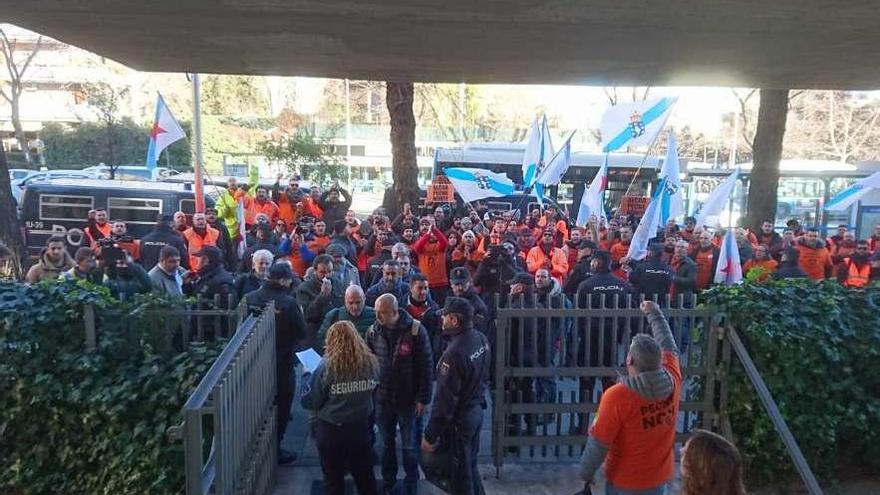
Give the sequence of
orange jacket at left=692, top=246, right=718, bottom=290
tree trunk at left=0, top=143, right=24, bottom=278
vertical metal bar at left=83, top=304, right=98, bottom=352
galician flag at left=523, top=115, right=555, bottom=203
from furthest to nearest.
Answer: galician flag at left=523, top=115, right=555, bottom=203 → tree trunk at left=0, top=143, right=24, bottom=278 → orange jacket at left=692, top=246, right=718, bottom=290 → vertical metal bar at left=83, top=304, right=98, bottom=352

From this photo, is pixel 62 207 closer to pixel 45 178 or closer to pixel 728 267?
pixel 45 178

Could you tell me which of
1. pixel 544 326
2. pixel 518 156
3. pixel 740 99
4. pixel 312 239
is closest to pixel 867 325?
pixel 544 326

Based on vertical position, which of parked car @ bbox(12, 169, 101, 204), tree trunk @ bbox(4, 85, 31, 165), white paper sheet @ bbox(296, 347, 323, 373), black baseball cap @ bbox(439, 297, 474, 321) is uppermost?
tree trunk @ bbox(4, 85, 31, 165)

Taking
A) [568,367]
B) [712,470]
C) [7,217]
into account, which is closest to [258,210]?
[7,217]

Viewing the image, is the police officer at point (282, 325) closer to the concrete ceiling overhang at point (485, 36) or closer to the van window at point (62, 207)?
the concrete ceiling overhang at point (485, 36)

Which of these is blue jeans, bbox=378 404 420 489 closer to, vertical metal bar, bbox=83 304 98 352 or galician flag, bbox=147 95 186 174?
vertical metal bar, bbox=83 304 98 352

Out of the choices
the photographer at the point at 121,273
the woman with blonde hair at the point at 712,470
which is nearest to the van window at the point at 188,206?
the photographer at the point at 121,273

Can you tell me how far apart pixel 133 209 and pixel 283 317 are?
1155 centimetres

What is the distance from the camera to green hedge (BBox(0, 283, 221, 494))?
505 cm

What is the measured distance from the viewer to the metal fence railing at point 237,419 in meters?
3.50

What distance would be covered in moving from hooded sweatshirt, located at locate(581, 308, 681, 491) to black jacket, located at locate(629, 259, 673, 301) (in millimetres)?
4684

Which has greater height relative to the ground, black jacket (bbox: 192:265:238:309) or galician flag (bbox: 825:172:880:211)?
galician flag (bbox: 825:172:880:211)

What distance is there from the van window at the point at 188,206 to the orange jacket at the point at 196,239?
220 inches

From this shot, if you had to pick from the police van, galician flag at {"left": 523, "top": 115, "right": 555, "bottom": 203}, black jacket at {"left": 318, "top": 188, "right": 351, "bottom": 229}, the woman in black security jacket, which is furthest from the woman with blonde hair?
the police van
